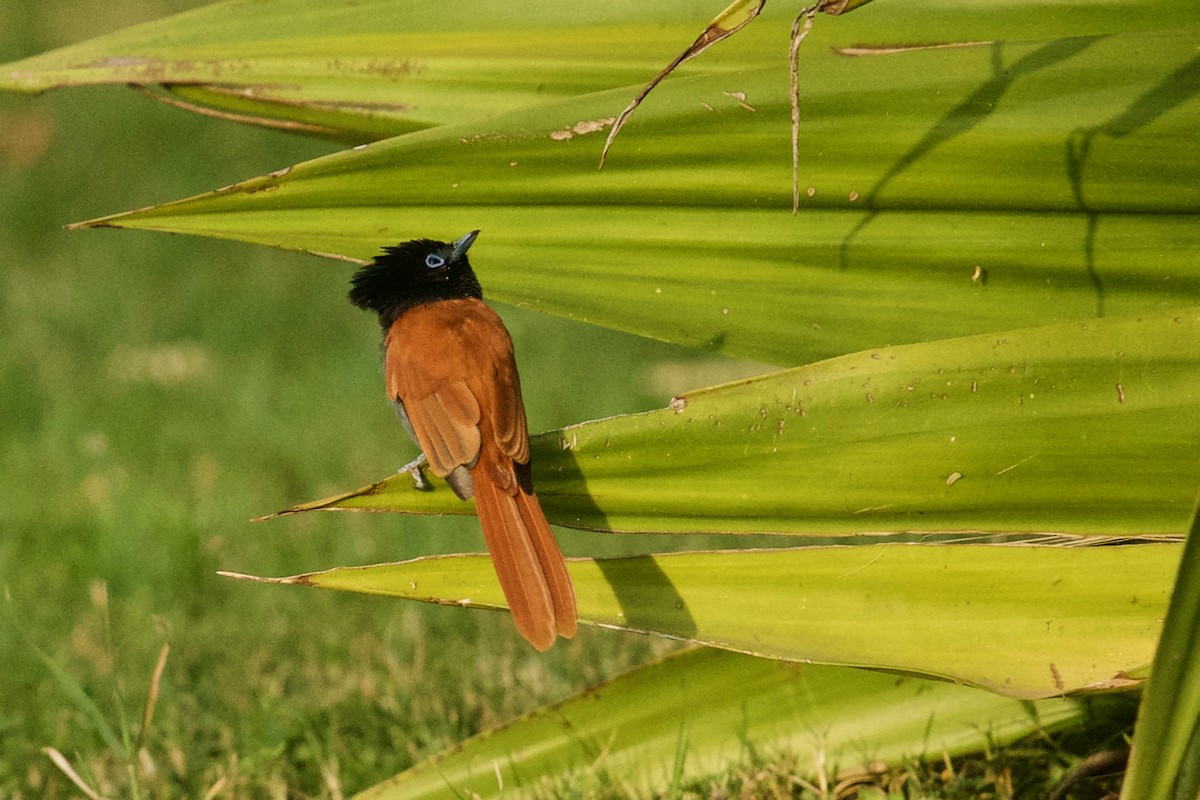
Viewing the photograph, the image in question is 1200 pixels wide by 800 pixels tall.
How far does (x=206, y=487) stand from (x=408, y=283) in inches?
107

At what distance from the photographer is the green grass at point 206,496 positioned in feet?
10.6

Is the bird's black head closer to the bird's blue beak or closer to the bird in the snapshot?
the bird

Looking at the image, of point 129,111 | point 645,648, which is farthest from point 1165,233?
point 129,111

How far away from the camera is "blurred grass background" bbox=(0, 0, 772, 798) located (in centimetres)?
329

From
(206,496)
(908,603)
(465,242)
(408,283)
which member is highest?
(465,242)

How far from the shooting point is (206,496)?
556cm

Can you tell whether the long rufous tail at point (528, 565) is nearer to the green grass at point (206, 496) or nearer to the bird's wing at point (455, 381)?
the bird's wing at point (455, 381)

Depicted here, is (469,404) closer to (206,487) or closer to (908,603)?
(908,603)

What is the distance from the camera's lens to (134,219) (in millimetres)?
2213

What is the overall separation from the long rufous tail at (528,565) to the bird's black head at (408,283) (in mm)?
886

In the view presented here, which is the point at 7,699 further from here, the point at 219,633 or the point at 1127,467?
the point at 1127,467

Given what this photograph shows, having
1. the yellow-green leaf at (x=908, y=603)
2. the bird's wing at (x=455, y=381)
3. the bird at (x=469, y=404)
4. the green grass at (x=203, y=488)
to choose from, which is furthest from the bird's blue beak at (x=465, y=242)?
the green grass at (x=203, y=488)

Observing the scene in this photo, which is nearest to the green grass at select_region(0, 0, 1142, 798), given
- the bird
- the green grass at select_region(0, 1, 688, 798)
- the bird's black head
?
the green grass at select_region(0, 1, 688, 798)

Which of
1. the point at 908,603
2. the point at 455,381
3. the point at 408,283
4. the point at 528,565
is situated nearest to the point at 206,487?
the point at 408,283
